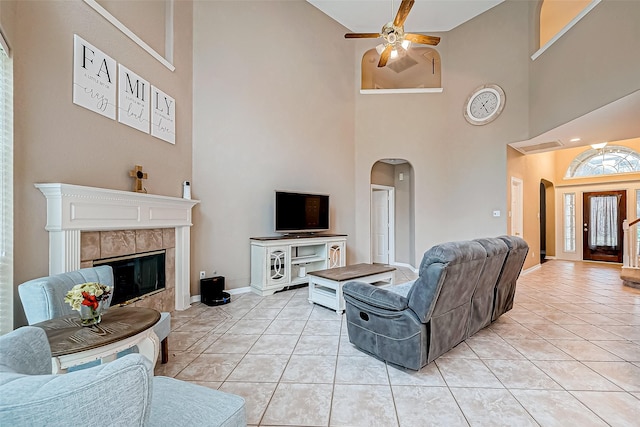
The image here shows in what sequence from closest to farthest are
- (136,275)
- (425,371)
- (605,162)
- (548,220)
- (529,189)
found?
(425,371) → (136,275) → (529,189) → (605,162) → (548,220)

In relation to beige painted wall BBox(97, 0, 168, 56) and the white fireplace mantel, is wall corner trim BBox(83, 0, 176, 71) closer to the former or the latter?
beige painted wall BBox(97, 0, 168, 56)

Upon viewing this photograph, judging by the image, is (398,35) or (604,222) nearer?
(398,35)

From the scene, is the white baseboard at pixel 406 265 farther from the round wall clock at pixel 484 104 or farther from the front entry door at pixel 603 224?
the front entry door at pixel 603 224

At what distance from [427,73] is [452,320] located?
677cm

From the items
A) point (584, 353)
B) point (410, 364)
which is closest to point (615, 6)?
point (584, 353)

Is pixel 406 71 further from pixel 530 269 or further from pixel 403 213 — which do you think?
pixel 530 269

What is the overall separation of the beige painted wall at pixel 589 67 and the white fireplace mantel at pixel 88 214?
5.21 meters

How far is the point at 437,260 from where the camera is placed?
1999 mm

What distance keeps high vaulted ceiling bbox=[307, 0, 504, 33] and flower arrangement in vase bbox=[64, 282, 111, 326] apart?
5878 mm

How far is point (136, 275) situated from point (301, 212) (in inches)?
105

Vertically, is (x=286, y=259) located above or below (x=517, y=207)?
below

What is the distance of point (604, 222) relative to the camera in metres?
7.62

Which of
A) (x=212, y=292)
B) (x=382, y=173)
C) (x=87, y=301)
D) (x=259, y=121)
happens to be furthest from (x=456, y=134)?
(x=87, y=301)

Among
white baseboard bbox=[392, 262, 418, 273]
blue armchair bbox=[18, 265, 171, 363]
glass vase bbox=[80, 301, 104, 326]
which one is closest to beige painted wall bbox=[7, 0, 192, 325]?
blue armchair bbox=[18, 265, 171, 363]
